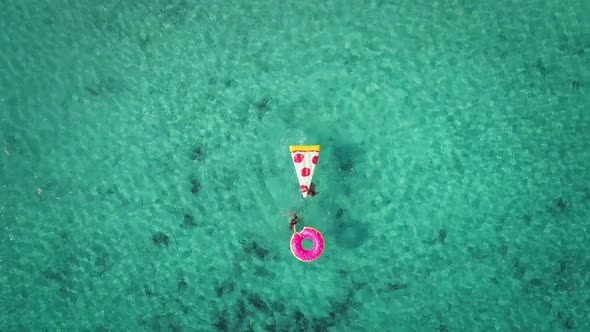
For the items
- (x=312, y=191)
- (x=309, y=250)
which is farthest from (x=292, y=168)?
(x=309, y=250)

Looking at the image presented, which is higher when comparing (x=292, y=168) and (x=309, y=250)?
(x=292, y=168)

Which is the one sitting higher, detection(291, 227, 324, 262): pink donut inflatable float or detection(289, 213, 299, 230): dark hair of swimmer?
detection(289, 213, 299, 230): dark hair of swimmer

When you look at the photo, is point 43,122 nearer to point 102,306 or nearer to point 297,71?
point 102,306

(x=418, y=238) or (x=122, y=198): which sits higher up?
(x=122, y=198)

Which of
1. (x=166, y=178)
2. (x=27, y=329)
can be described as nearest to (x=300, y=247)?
(x=166, y=178)

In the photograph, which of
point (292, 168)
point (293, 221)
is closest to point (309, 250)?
point (293, 221)

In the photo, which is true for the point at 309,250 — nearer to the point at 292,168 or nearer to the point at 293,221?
the point at 293,221
